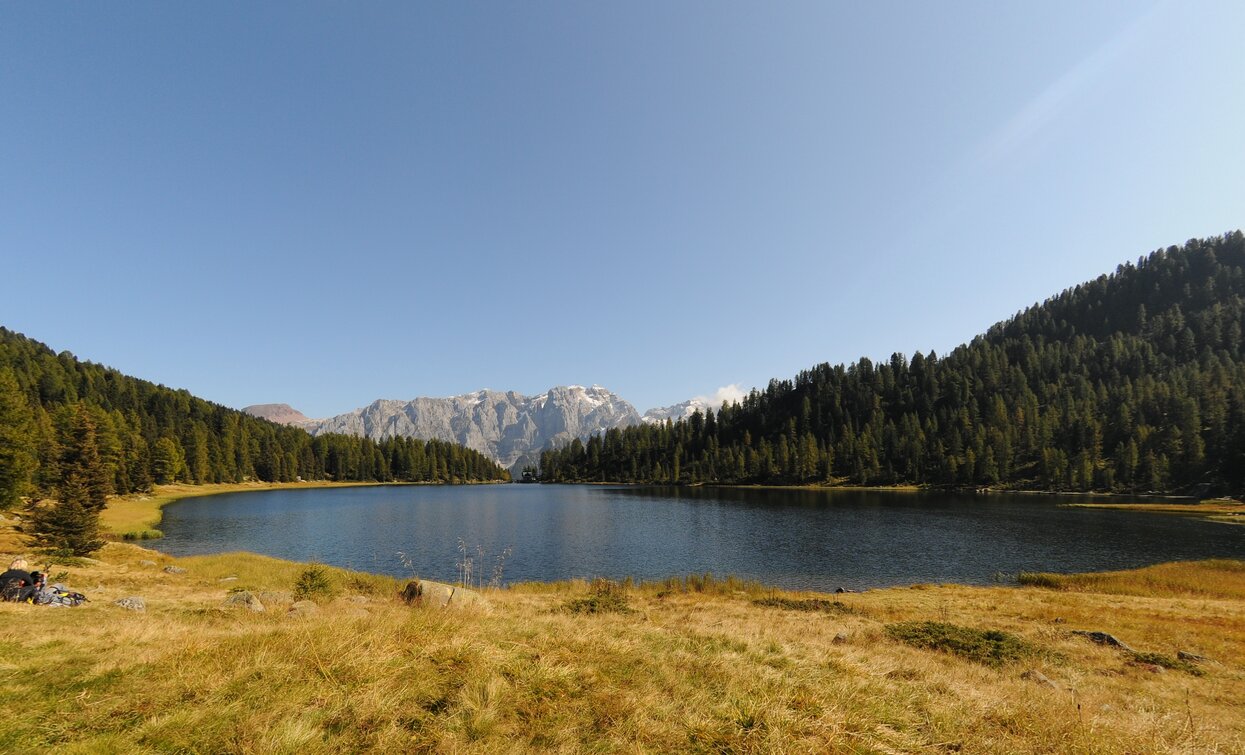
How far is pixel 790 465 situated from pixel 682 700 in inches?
7559

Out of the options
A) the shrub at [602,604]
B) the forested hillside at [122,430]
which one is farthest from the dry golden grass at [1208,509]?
the forested hillside at [122,430]

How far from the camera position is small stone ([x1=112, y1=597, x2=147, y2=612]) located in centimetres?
2016

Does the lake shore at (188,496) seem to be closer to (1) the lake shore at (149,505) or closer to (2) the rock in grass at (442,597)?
(1) the lake shore at (149,505)

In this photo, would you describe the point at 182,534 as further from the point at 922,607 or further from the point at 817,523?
the point at 817,523

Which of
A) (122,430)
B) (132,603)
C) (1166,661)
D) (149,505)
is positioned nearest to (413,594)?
(132,603)

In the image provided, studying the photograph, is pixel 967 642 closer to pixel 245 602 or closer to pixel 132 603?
pixel 245 602

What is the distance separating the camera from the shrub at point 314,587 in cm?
2483

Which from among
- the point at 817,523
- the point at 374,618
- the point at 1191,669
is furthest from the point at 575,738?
the point at 817,523

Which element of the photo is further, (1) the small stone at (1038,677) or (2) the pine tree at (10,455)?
(2) the pine tree at (10,455)

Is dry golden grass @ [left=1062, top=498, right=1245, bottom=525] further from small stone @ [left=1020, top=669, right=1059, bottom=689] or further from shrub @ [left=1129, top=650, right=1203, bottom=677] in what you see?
small stone @ [left=1020, top=669, right=1059, bottom=689]

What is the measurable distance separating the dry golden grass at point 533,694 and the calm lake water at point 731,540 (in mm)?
27711

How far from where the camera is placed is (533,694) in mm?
8484

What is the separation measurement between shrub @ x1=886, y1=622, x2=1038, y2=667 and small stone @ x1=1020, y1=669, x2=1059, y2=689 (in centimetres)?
105

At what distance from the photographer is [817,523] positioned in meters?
76.9
